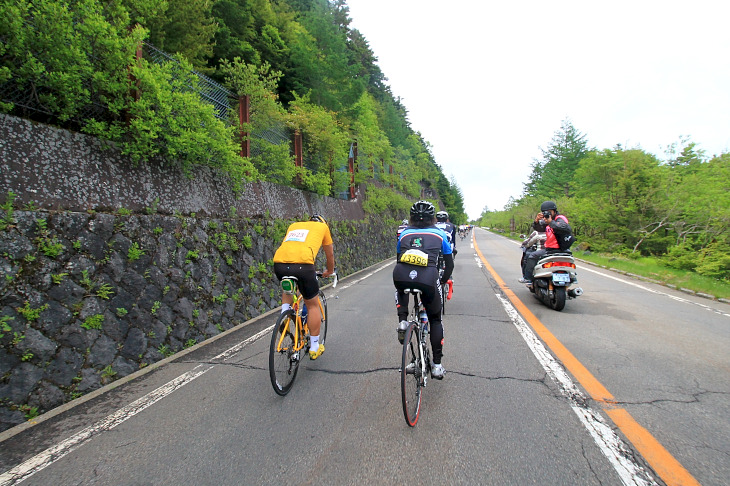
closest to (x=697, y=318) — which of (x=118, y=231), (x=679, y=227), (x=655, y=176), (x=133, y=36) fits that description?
(x=118, y=231)

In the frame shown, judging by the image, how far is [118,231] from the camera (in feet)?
13.4

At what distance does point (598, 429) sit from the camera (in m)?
2.57

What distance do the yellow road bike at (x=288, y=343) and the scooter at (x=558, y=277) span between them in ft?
15.6

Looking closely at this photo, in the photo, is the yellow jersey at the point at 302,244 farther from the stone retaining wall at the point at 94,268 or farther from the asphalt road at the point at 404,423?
the stone retaining wall at the point at 94,268

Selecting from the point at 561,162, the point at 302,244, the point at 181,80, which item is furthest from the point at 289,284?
the point at 561,162

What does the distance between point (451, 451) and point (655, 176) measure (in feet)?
77.5

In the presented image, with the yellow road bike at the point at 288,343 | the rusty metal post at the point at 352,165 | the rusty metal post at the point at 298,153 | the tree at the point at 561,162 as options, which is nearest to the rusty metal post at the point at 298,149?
the rusty metal post at the point at 298,153

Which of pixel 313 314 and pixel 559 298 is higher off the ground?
pixel 313 314

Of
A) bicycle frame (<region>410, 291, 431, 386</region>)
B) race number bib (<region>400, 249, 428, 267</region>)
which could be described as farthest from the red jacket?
race number bib (<region>400, 249, 428, 267</region>)

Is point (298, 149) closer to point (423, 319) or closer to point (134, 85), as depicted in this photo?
point (134, 85)

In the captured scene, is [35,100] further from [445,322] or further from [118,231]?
[445,322]

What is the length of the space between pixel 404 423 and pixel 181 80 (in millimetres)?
5662

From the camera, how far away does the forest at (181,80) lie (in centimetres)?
384

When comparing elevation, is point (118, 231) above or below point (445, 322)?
above
